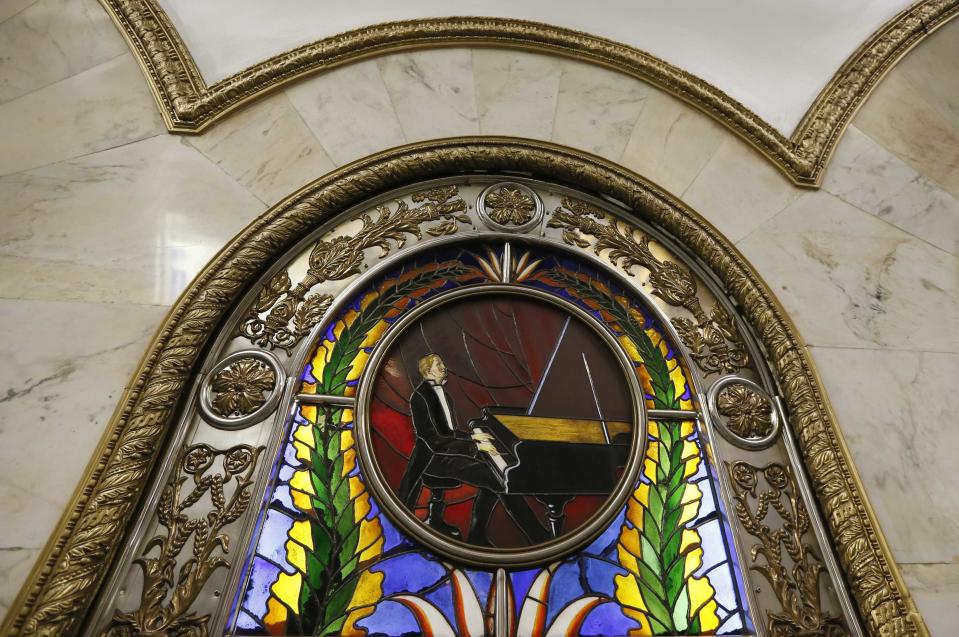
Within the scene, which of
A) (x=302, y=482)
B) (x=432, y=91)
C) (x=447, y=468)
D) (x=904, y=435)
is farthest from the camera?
(x=432, y=91)

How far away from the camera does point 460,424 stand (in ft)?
9.73

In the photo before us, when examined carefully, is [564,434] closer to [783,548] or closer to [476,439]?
[476,439]

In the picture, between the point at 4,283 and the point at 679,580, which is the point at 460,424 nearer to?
the point at 679,580

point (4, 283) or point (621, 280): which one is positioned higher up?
point (621, 280)

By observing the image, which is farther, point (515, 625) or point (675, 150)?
point (675, 150)

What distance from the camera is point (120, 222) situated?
10.3 feet

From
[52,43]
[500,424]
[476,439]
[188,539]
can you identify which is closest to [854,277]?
[500,424]

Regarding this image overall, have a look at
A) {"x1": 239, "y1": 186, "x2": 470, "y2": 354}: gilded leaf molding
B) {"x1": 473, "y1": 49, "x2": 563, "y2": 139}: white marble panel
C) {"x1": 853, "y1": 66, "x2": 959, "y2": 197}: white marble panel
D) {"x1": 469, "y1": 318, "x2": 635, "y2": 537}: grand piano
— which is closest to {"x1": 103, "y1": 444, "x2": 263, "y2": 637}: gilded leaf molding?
{"x1": 239, "y1": 186, "x2": 470, "y2": 354}: gilded leaf molding

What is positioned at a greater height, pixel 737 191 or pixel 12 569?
pixel 737 191

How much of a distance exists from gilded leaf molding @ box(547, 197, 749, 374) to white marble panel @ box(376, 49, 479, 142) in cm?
84

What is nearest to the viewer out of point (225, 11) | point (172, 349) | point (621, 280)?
point (172, 349)

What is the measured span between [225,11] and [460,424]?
2.91 meters

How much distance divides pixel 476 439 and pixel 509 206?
1.46 metres

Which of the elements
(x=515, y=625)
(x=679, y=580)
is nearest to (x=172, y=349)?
(x=515, y=625)
